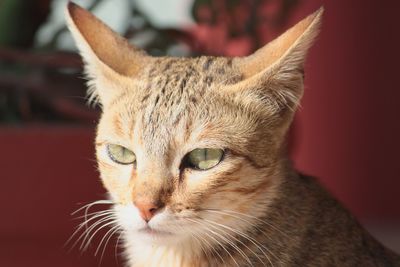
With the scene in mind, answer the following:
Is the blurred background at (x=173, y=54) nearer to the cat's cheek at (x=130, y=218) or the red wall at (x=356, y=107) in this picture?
the red wall at (x=356, y=107)

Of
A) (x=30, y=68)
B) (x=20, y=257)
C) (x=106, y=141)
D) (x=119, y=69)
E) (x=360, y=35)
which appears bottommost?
(x=20, y=257)

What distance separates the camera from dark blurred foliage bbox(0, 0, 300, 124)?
248cm

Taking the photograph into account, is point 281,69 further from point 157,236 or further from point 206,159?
point 157,236

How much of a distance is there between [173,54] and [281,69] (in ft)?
4.57

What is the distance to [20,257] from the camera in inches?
92.5

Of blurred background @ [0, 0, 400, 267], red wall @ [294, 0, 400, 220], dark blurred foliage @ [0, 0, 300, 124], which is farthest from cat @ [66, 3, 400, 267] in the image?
red wall @ [294, 0, 400, 220]

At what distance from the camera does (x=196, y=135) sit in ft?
4.69

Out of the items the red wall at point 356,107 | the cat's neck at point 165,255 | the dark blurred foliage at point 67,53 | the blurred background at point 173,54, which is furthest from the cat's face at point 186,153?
the red wall at point 356,107

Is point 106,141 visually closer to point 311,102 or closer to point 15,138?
point 15,138

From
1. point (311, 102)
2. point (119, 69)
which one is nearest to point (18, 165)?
point (119, 69)

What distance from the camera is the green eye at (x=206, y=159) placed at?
1439 millimetres

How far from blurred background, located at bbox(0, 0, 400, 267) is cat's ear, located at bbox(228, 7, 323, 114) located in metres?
0.74

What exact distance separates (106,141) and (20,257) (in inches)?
38.3

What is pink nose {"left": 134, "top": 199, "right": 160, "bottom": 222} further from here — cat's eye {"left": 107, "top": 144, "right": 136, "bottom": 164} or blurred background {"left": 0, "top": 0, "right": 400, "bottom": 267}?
blurred background {"left": 0, "top": 0, "right": 400, "bottom": 267}
